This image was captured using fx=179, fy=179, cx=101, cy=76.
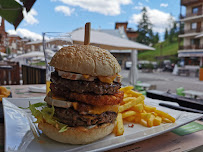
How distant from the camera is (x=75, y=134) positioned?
1.30 m

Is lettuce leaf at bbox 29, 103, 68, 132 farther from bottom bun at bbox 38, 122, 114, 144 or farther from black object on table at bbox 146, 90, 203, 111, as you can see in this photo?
black object on table at bbox 146, 90, 203, 111

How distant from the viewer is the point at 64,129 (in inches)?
50.8

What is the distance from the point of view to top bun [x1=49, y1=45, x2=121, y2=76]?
1367 millimetres

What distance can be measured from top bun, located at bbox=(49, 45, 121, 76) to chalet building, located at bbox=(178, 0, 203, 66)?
3256 cm

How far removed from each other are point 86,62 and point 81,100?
A: 295mm

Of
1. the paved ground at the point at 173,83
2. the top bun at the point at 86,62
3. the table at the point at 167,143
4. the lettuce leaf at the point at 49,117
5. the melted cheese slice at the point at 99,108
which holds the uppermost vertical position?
the top bun at the point at 86,62

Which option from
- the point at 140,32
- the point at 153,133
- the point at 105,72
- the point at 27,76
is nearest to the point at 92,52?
the point at 105,72

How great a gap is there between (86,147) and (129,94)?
0.99m

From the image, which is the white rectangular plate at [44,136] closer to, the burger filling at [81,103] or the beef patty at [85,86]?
the burger filling at [81,103]

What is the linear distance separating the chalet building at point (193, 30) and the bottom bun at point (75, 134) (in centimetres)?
3277

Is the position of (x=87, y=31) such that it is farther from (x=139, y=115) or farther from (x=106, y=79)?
(x=139, y=115)

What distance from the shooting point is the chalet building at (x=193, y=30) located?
1202 inches

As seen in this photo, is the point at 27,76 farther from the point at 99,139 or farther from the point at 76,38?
the point at 99,139

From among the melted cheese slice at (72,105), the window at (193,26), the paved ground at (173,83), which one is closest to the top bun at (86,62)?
the melted cheese slice at (72,105)
